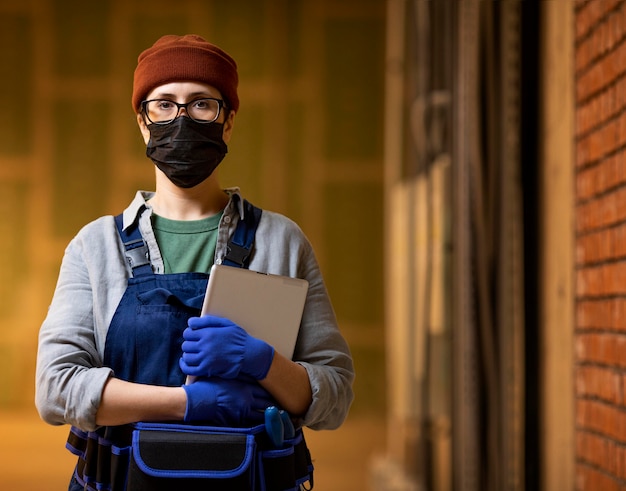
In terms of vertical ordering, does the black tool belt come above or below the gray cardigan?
below

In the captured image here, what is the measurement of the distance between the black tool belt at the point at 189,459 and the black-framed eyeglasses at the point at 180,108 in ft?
1.23

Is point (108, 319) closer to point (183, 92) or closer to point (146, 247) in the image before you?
point (146, 247)

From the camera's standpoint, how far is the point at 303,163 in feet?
19.9

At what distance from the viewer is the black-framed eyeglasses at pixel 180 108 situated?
110cm

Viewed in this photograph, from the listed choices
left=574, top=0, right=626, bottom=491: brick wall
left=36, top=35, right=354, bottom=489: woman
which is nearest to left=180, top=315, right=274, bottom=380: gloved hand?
left=36, top=35, right=354, bottom=489: woman

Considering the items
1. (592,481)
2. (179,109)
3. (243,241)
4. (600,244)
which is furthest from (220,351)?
(592,481)

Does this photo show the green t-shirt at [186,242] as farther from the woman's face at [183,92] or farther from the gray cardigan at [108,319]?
the woman's face at [183,92]

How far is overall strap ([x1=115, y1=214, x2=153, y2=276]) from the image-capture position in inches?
42.6

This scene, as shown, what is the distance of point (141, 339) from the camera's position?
3.45ft

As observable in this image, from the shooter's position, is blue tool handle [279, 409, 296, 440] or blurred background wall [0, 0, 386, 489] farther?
blurred background wall [0, 0, 386, 489]

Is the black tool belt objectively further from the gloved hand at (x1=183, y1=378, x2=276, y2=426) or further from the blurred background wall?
the blurred background wall

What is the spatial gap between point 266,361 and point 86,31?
4.94 m

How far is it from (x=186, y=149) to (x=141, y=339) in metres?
0.24

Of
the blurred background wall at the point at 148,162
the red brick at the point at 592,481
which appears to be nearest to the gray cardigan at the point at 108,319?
the red brick at the point at 592,481
